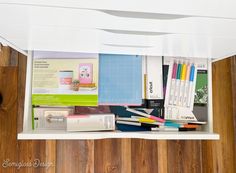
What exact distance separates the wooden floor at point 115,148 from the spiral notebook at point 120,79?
0.24 m

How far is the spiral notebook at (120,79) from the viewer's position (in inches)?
34.6

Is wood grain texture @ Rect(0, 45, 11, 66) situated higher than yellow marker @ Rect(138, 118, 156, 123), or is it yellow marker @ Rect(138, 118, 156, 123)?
wood grain texture @ Rect(0, 45, 11, 66)

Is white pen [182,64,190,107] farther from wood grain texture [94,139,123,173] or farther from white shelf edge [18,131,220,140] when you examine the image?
wood grain texture [94,139,123,173]

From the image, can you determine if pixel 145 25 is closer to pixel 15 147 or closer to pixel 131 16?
pixel 131 16

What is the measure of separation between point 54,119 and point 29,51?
25 centimetres

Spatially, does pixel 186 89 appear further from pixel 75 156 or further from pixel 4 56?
pixel 4 56

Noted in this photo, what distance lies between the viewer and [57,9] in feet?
1.64

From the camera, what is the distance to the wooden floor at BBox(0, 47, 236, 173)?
0.98 metres

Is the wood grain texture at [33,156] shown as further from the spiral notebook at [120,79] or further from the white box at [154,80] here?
the white box at [154,80]

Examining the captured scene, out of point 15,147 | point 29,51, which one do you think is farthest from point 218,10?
point 15,147

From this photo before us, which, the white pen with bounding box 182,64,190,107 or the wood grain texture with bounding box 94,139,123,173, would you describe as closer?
the white pen with bounding box 182,64,190,107

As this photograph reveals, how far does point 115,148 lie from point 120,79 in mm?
318

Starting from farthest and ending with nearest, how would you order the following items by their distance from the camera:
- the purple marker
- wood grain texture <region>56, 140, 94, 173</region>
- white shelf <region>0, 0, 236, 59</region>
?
wood grain texture <region>56, 140, 94, 173</region> < the purple marker < white shelf <region>0, 0, 236, 59</region>

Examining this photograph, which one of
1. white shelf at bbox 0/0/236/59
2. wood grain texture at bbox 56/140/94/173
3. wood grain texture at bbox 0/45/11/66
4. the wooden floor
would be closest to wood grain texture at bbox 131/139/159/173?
the wooden floor
